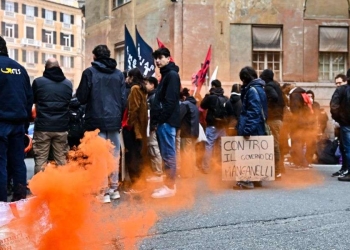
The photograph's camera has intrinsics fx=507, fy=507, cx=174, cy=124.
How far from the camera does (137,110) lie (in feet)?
23.6

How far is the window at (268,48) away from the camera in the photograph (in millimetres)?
17859

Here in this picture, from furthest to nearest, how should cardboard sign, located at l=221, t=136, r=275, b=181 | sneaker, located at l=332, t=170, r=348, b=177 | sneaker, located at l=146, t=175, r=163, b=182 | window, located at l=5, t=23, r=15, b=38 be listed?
window, located at l=5, t=23, r=15, b=38
sneaker, located at l=332, t=170, r=348, b=177
sneaker, located at l=146, t=175, r=163, b=182
cardboard sign, located at l=221, t=136, r=275, b=181

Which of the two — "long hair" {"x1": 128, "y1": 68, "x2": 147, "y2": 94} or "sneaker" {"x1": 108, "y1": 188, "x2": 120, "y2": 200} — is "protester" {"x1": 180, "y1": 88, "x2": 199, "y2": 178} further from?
"sneaker" {"x1": 108, "y1": 188, "x2": 120, "y2": 200}

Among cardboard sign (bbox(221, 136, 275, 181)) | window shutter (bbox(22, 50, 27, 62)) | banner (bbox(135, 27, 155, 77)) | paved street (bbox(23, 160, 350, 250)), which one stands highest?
window shutter (bbox(22, 50, 27, 62))

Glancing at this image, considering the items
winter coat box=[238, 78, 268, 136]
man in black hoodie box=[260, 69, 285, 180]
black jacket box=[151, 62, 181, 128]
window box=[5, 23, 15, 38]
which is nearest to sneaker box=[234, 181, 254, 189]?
winter coat box=[238, 78, 268, 136]

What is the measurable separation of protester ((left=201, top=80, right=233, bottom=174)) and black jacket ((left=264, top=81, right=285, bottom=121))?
1173mm

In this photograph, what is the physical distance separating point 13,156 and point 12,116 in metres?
0.49

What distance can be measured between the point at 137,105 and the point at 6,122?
2.20m

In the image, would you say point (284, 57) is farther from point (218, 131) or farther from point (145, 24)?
point (218, 131)

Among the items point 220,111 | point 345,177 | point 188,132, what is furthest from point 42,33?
point 345,177

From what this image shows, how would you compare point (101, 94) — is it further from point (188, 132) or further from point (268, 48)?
point (268, 48)

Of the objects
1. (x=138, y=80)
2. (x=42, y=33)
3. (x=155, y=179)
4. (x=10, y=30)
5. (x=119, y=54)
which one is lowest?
(x=155, y=179)

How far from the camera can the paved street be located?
189 inches

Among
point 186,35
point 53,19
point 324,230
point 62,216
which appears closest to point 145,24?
point 186,35
